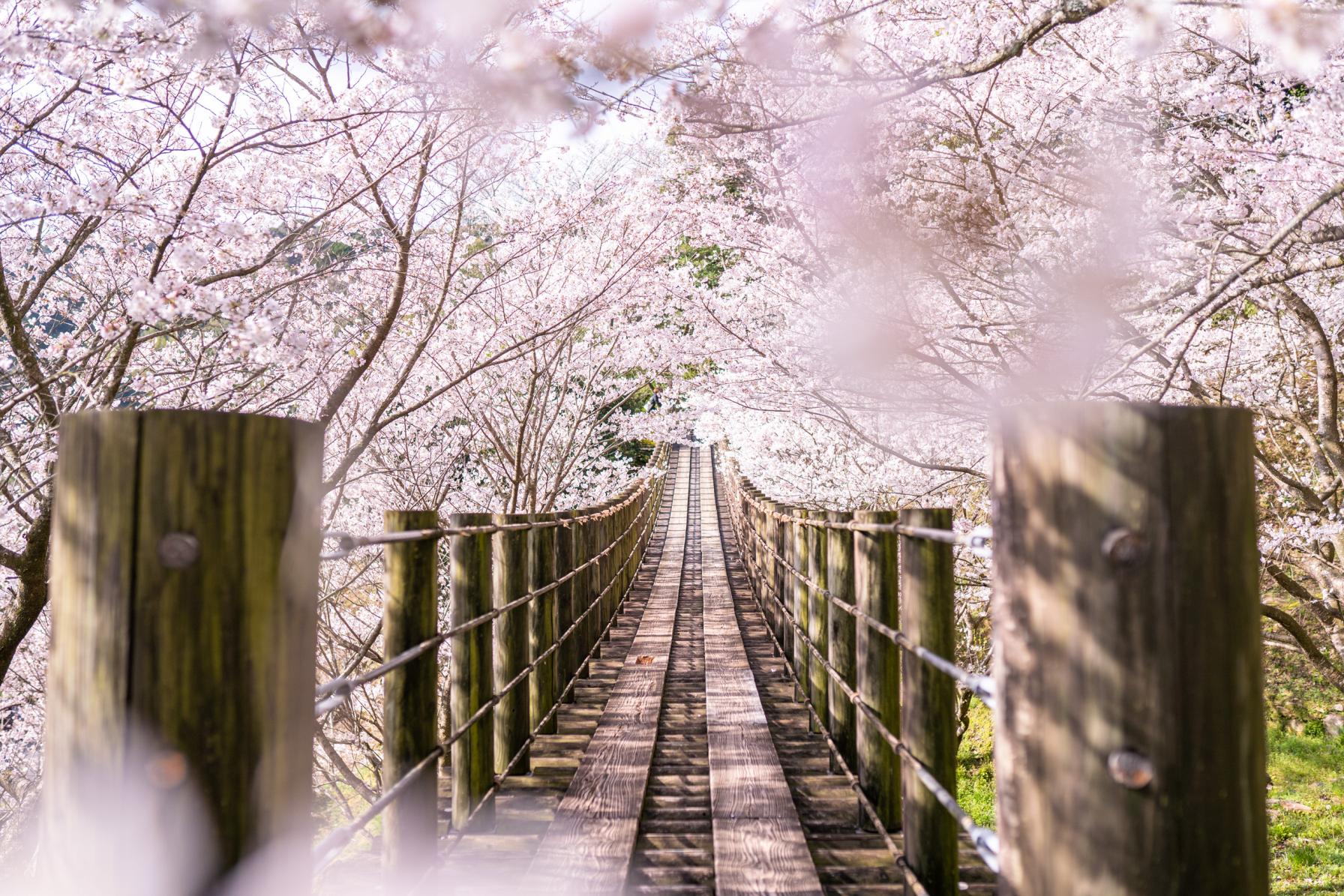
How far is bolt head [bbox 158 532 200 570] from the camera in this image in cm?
129

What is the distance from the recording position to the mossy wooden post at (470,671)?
9.68 feet

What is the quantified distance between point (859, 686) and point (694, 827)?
875mm

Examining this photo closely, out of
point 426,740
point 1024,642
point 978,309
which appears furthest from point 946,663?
point 978,309

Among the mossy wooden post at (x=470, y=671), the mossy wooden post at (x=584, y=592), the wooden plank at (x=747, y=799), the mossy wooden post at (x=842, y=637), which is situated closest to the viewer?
the wooden plank at (x=747, y=799)

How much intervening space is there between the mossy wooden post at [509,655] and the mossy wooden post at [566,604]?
0.96 meters

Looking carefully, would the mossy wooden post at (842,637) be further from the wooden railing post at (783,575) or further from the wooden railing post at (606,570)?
the wooden railing post at (606,570)

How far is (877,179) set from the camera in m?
6.88

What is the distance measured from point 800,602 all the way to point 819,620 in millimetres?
700

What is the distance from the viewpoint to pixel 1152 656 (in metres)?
1.32

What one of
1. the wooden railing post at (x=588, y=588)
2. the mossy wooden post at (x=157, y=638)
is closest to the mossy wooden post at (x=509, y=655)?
the wooden railing post at (x=588, y=588)

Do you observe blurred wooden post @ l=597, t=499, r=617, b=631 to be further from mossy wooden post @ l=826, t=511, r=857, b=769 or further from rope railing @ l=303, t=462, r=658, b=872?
mossy wooden post @ l=826, t=511, r=857, b=769

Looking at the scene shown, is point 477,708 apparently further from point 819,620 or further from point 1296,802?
point 1296,802

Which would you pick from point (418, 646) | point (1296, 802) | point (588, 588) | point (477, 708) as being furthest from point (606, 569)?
point (1296, 802)

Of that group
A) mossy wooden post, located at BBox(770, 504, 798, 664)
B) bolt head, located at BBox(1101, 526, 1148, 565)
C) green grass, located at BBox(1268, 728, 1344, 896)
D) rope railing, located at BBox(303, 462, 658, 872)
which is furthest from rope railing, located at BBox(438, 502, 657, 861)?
green grass, located at BBox(1268, 728, 1344, 896)
